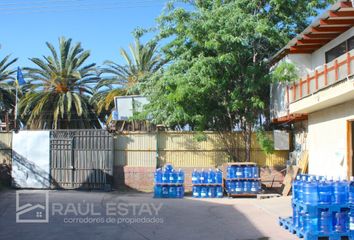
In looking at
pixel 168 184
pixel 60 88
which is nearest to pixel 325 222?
pixel 168 184

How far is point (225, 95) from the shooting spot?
2217 cm

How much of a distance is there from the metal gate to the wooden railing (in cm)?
926

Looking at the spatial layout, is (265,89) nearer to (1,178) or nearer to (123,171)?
(123,171)

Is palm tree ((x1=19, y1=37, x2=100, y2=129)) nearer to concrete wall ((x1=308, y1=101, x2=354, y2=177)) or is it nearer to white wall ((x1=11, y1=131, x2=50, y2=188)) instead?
white wall ((x1=11, y1=131, x2=50, y2=188))

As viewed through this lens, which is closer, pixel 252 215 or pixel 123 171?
pixel 252 215

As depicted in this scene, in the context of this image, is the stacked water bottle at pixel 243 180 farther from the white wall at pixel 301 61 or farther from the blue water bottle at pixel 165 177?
the white wall at pixel 301 61

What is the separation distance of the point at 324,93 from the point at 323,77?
2.33 ft

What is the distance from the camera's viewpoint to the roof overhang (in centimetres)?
1513

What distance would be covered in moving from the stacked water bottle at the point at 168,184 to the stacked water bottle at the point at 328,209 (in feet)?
34.0

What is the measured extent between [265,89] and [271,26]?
9.85 ft

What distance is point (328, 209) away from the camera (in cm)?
1006

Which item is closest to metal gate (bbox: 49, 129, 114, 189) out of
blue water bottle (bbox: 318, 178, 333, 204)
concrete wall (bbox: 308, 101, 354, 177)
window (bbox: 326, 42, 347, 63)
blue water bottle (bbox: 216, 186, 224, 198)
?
blue water bottle (bbox: 216, 186, 224, 198)

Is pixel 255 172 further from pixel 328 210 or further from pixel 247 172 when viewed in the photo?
pixel 328 210

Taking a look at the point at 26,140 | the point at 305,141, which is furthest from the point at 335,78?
the point at 26,140
